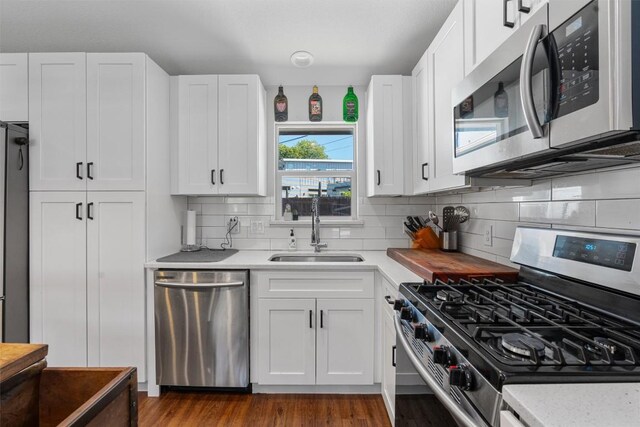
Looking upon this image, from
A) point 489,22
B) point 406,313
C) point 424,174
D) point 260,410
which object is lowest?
point 260,410

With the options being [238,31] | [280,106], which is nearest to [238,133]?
[280,106]

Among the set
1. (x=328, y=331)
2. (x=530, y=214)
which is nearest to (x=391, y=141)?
(x=530, y=214)

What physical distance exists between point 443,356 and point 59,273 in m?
2.42

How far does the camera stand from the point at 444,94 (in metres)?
1.76

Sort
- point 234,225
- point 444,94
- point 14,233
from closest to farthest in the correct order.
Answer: point 444,94 → point 14,233 → point 234,225

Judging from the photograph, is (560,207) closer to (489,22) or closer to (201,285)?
(489,22)

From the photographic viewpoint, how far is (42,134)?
2094 mm

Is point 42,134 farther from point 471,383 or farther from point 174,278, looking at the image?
point 471,383

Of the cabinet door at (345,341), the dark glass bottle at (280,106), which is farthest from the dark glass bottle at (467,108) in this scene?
the dark glass bottle at (280,106)

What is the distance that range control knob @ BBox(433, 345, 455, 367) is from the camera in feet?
2.80

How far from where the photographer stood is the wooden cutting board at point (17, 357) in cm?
88

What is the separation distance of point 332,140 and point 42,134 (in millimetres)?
2122

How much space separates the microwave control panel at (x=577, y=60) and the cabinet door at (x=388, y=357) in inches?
50.1

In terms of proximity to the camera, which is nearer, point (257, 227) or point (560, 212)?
point (560, 212)
